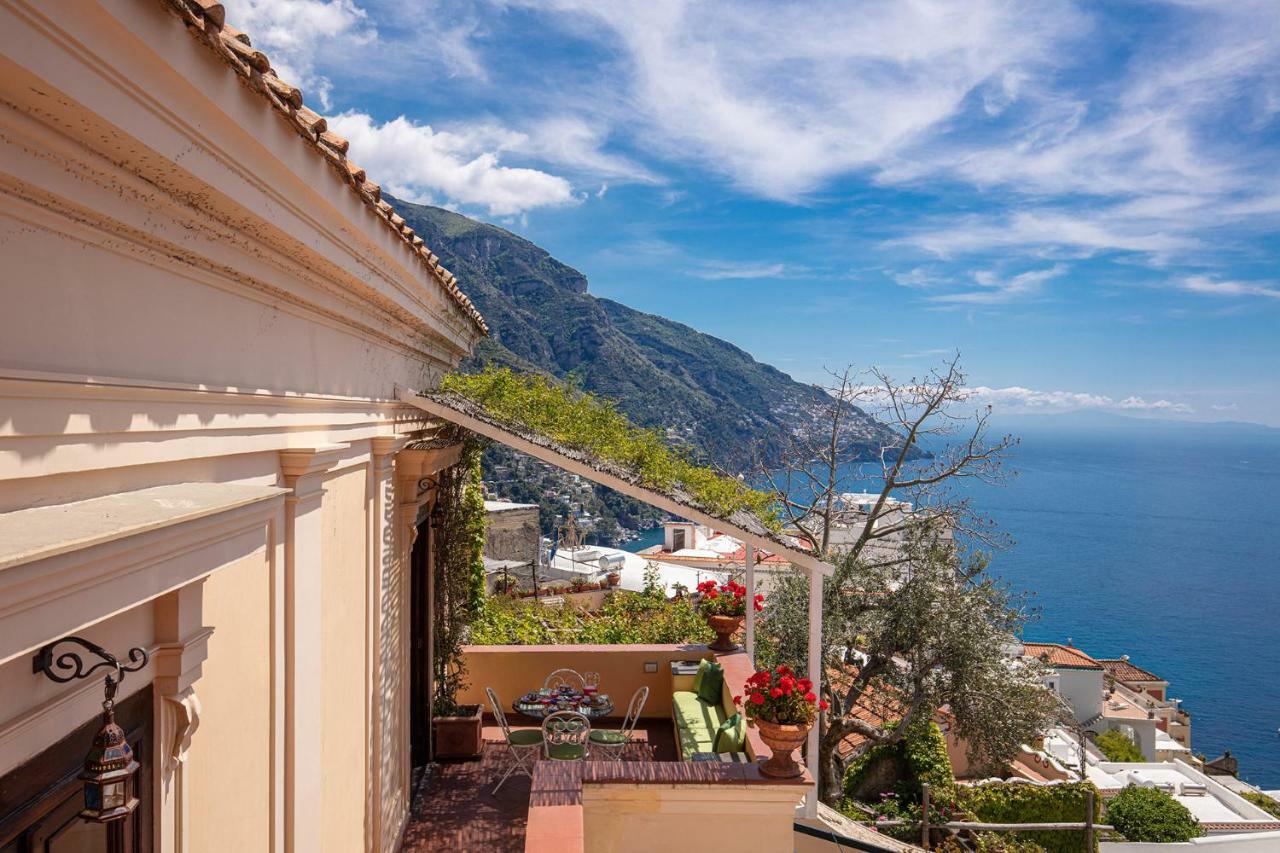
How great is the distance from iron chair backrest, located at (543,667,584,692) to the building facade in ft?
17.5

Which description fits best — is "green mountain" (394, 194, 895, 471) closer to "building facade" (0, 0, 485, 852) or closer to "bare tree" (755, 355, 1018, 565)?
"bare tree" (755, 355, 1018, 565)

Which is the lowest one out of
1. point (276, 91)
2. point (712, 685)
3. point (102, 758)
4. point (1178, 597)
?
point (1178, 597)

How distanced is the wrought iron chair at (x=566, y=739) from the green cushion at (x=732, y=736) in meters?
1.33

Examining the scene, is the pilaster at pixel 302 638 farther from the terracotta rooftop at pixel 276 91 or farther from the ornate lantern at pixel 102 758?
the ornate lantern at pixel 102 758

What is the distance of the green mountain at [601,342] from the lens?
7162cm

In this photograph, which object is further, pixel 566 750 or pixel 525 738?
pixel 525 738

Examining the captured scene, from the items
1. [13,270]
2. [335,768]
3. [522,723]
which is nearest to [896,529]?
[522,723]

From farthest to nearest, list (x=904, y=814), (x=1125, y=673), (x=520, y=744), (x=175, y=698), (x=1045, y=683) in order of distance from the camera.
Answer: (x=1125, y=673) → (x=904, y=814) → (x=1045, y=683) → (x=520, y=744) → (x=175, y=698)

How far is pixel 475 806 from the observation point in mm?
7340

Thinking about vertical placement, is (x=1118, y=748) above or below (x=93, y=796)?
below

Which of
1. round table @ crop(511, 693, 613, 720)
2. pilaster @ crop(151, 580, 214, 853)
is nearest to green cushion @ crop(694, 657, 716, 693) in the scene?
round table @ crop(511, 693, 613, 720)

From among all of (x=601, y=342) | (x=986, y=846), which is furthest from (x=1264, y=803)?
(x=601, y=342)

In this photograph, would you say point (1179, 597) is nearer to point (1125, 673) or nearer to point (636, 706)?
point (1125, 673)

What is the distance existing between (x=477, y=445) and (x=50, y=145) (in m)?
7.24
